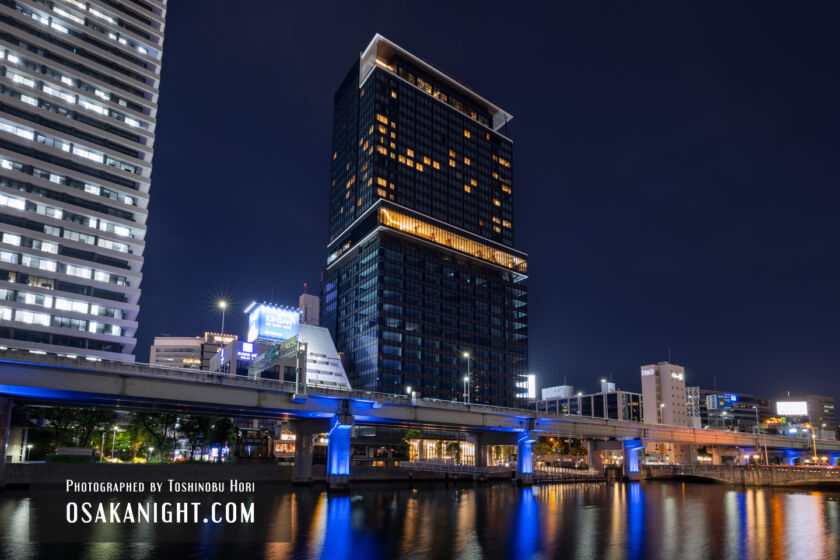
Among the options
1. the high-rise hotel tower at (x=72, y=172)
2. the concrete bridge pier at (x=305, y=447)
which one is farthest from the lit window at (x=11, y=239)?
the concrete bridge pier at (x=305, y=447)

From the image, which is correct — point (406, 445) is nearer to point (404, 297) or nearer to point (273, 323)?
point (273, 323)

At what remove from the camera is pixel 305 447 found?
8869cm

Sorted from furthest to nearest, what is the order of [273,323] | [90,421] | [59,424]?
[273,323]
[59,424]
[90,421]

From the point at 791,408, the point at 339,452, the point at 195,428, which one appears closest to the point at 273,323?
the point at 195,428

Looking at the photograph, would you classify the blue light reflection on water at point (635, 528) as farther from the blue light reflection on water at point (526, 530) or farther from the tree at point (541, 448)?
the tree at point (541, 448)

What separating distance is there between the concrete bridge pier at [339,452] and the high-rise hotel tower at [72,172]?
49650 millimetres

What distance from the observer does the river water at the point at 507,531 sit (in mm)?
33906

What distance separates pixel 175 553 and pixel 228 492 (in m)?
50.7

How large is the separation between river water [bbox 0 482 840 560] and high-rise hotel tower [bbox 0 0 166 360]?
49.7 meters

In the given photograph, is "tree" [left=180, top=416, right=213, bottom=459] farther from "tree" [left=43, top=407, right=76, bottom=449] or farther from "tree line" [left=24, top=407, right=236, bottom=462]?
"tree" [left=43, top=407, right=76, bottom=449]

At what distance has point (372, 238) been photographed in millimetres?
183625

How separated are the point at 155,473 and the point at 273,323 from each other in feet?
245

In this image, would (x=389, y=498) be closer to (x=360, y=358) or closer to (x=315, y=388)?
(x=315, y=388)

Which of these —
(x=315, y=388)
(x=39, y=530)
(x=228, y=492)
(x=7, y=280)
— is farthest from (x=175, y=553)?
(x=7, y=280)
